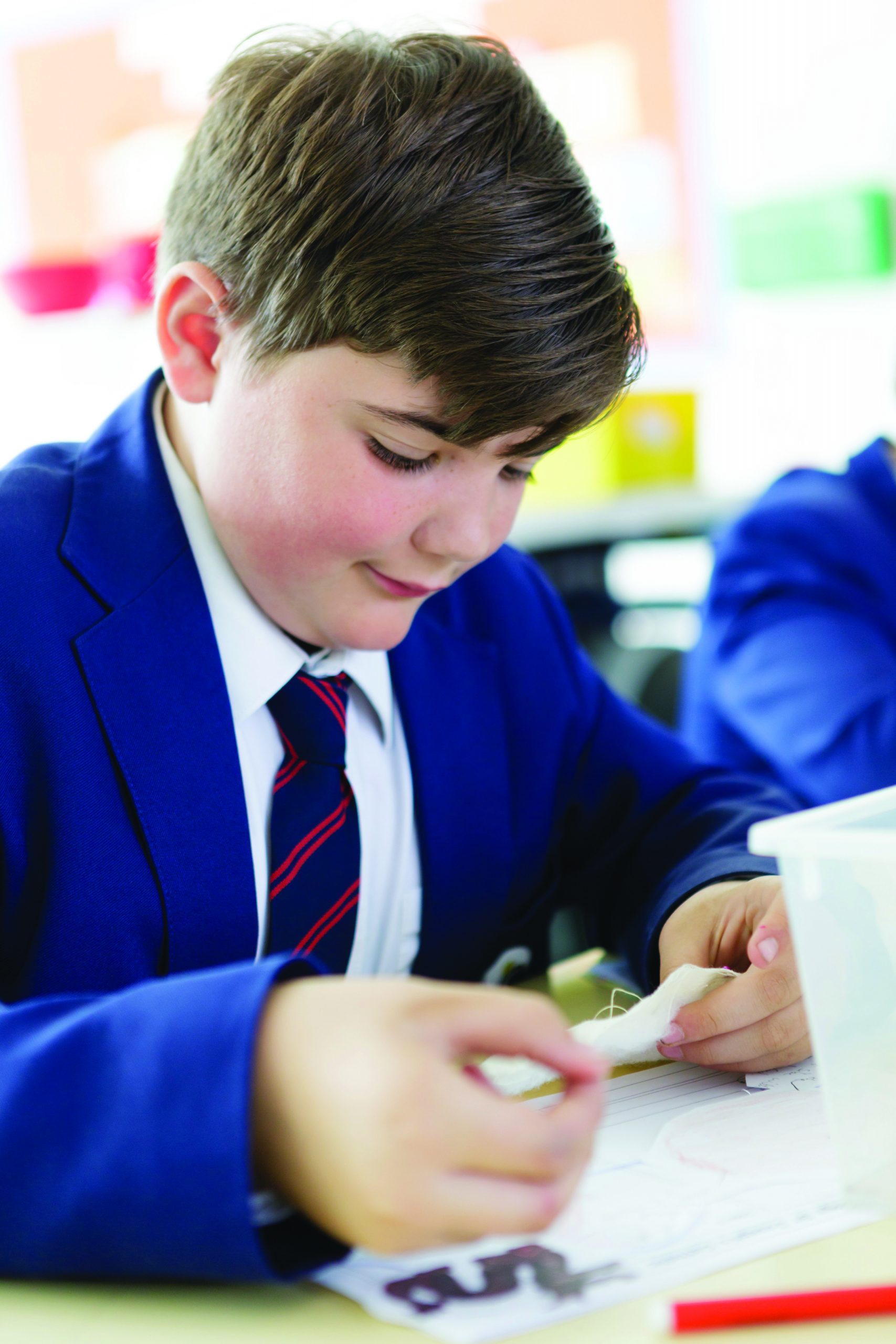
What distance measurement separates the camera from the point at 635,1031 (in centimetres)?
74

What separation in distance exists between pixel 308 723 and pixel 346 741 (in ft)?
0.17

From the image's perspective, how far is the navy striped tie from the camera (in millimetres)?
888

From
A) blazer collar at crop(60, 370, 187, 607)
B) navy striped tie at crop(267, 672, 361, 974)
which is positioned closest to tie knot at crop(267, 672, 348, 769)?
navy striped tie at crop(267, 672, 361, 974)

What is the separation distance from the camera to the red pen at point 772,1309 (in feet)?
1.62

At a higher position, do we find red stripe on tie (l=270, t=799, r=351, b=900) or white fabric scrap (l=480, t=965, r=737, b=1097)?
red stripe on tie (l=270, t=799, r=351, b=900)

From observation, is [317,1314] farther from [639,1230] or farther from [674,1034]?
[674,1034]

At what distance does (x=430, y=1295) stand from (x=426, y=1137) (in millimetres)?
91

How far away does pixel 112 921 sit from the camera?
31.9 inches

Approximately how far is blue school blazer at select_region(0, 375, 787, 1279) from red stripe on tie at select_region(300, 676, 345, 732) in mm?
82

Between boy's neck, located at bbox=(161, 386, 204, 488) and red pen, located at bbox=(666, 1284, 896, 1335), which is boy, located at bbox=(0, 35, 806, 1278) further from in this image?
red pen, located at bbox=(666, 1284, 896, 1335)

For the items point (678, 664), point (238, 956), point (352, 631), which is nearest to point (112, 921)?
point (238, 956)

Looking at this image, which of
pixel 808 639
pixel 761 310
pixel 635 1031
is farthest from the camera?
pixel 761 310

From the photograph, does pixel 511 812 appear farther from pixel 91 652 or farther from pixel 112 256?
pixel 112 256

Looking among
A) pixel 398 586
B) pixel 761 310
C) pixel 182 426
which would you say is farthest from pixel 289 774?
pixel 761 310
